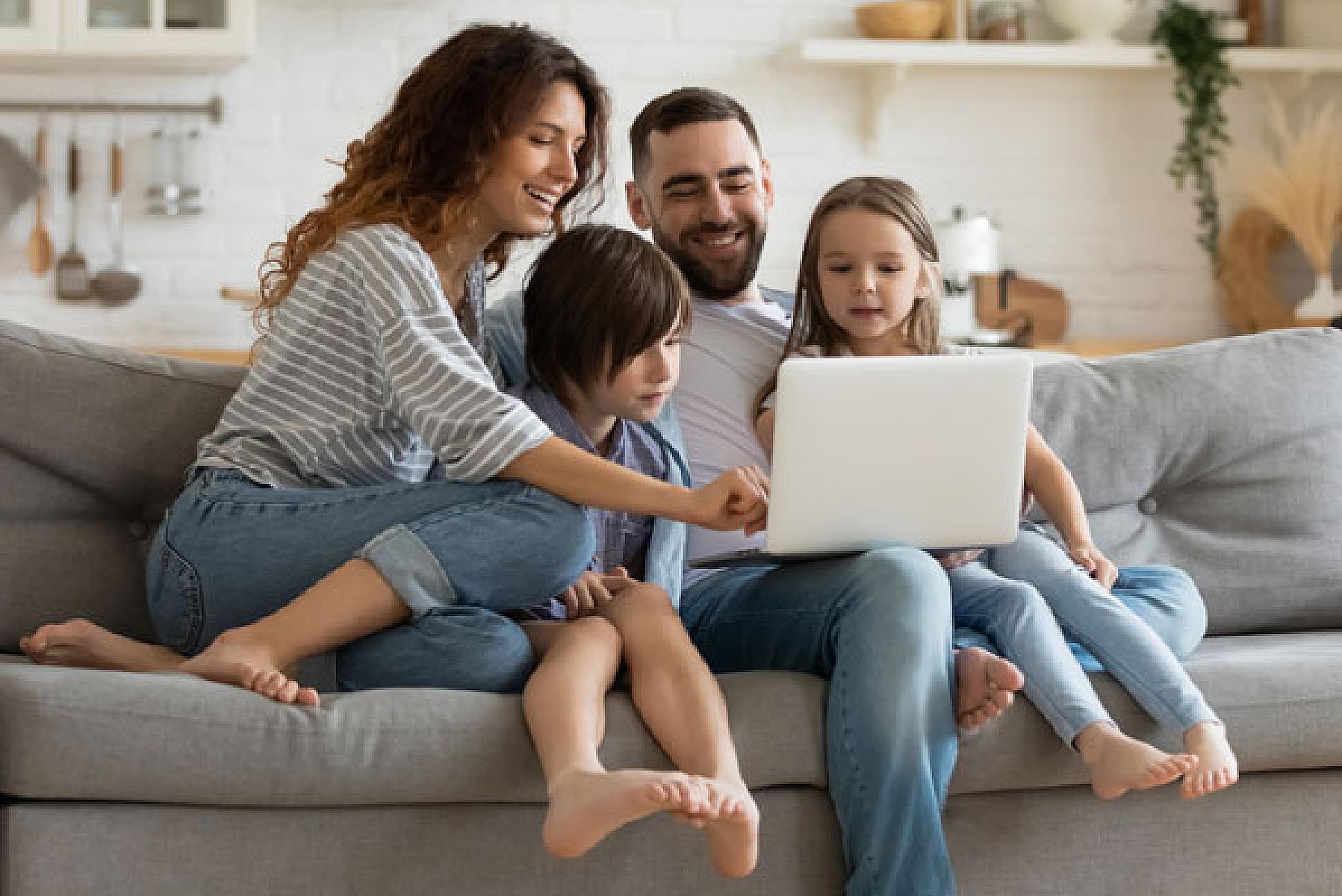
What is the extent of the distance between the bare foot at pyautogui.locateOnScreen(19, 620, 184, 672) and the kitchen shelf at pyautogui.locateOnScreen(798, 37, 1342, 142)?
2637 millimetres

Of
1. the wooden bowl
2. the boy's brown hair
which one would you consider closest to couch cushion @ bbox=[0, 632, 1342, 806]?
the boy's brown hair

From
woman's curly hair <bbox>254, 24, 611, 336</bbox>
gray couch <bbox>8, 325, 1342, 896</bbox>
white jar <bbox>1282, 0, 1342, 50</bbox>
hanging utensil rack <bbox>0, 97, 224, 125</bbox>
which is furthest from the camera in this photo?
white jar <bbox>1282, 0, 1342, 50</bbox>

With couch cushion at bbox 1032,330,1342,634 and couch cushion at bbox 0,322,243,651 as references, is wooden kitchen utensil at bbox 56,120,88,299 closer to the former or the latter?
couch cushion at bbox 0,322,243,651

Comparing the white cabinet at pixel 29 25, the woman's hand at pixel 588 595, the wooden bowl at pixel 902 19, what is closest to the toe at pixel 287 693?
the woman's hand at pixel 588 595

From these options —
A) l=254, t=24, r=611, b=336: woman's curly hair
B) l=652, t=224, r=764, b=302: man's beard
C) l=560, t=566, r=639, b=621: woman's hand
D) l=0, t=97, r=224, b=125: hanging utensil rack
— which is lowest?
l=560, t=566, r=639, b=621: woman's hand

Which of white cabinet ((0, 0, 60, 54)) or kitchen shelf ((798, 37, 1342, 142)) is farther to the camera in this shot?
kitchen shelf ((798, 37, 1342, 142))

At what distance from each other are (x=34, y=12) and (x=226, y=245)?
26.7 inches

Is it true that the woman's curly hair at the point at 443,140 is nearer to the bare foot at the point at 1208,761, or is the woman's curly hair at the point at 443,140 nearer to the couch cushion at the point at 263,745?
the couch cushion at the point at 263,745

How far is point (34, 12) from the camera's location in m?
3.75

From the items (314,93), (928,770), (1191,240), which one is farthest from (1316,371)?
(314,93)

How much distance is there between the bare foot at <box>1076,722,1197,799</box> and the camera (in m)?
1.76

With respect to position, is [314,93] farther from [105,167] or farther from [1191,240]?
[1191,240]

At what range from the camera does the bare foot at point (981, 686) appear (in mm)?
1764

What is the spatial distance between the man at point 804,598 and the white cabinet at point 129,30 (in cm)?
167
